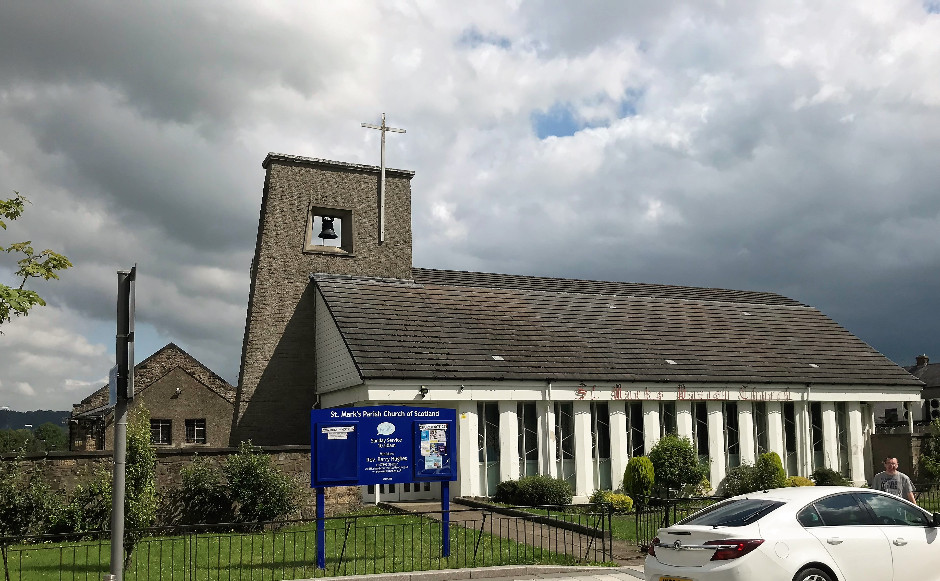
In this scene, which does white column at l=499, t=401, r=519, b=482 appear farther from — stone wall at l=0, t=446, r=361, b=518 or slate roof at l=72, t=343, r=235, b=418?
slate roof at l=72, t=343, r=235, b=418

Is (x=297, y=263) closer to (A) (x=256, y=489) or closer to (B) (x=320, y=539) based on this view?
(A) (x=256, y=489)

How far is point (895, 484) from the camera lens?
44.2ft

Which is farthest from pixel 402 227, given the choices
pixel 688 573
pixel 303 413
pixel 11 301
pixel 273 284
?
pixel 688 573

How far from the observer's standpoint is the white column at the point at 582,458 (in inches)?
992

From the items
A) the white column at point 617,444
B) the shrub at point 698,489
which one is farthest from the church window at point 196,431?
the shrub at point 698,489

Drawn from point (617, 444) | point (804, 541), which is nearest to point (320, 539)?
point (804, 541)

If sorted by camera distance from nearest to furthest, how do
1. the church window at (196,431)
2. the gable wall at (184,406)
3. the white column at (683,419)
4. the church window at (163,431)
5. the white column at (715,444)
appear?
the white column at (683,419), the white column at (715,444), the church window at (163,431), the gable wall at (184,406), the church window at (196,431)

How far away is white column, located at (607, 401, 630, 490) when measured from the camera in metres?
25.8

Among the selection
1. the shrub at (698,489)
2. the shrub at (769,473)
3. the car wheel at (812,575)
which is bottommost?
the shrub at (698,489)

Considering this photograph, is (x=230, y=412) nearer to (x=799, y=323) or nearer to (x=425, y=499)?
(x=425, y=499)

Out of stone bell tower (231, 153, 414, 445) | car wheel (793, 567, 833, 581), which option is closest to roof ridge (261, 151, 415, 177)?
stone bell tower (231, 153, 414, 445)

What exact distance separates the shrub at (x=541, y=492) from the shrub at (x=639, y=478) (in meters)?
1.72

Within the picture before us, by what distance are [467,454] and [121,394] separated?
13504mm

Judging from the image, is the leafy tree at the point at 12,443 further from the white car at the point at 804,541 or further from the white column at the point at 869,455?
the white column at the point at 869,455
